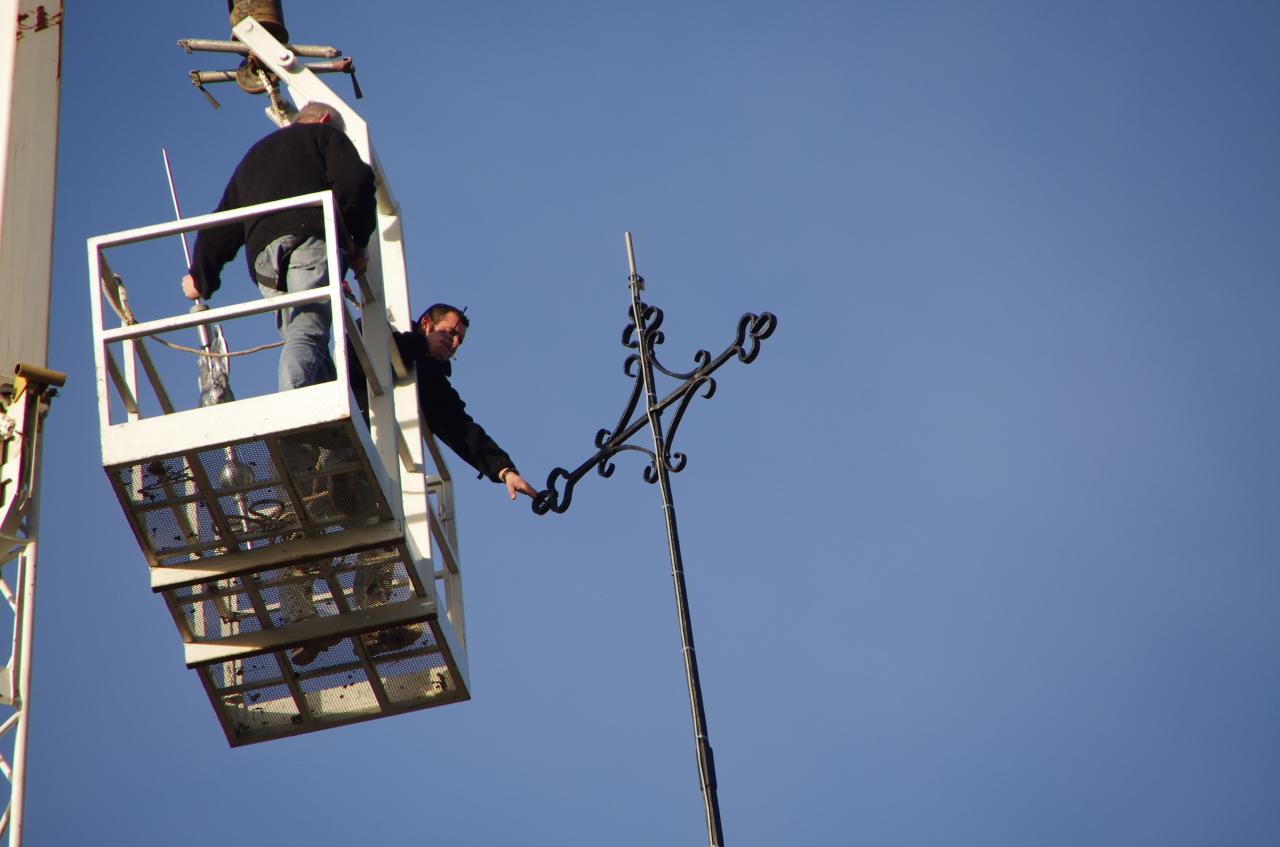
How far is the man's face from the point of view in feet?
42.8

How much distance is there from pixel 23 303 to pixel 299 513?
2871 mm

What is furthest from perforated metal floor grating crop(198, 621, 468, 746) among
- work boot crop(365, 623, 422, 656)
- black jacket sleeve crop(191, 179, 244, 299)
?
black jacket sleeve crop(191, 179, 244, 299)

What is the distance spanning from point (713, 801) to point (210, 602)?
136 inches

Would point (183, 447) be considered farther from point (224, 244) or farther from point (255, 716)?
point (255, 716)

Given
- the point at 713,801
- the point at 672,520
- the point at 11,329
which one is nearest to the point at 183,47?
the point at 11,329

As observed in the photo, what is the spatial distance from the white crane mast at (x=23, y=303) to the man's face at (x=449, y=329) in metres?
2.40

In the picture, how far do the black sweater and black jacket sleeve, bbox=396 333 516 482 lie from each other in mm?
1210

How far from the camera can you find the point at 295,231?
1132 cm

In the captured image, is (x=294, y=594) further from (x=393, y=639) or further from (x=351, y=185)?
(x=351, y=185)

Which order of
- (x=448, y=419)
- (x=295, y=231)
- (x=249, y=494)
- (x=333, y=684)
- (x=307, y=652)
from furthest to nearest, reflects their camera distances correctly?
1. (x=448, y=419)
2. (x=333, y=684)
3. (x=307, y=652)
4. (x=295, y=231)
5. (x=249, y=494)

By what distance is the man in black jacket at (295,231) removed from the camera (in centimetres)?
1117

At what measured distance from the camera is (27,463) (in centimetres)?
1216

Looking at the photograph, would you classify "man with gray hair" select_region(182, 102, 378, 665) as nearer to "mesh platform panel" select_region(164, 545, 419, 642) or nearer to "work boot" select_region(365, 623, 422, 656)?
"mesh platform panel" select_region(164, 545, 419, 642)

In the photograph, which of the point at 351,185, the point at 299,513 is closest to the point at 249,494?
the point at 299,513
